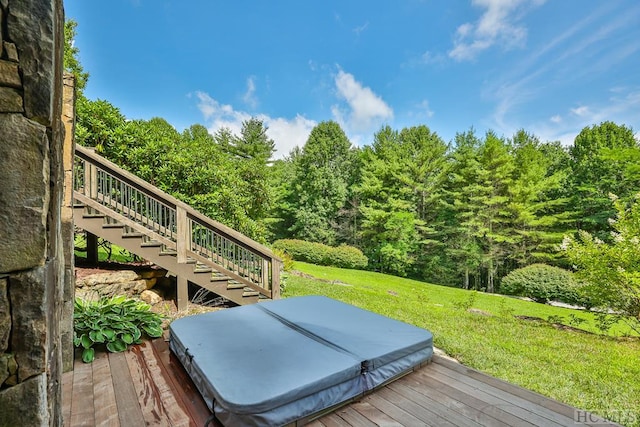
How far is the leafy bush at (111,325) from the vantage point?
8.86ft

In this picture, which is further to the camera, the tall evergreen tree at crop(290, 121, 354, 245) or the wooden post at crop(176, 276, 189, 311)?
the tall evergreen tree at crop(290, 121, 354, 245)

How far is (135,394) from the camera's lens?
2092mm

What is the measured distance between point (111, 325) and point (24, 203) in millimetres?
2790

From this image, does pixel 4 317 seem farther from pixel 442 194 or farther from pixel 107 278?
pixel 442 194

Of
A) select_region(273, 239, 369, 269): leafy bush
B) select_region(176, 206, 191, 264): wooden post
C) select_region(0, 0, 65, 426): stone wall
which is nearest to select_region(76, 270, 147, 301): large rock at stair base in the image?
select_region(176, 206, 191, 264): wooden post

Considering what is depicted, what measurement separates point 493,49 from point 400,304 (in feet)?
25.6

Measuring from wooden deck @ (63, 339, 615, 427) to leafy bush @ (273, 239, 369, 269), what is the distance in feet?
39.1

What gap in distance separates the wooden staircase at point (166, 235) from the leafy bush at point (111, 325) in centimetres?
100

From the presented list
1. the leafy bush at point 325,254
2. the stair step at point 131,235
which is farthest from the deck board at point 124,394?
the leafy bush at point 325,254

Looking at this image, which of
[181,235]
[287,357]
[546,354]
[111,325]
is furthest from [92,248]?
[546,354]

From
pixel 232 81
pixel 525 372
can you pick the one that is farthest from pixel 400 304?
pixel 232 81

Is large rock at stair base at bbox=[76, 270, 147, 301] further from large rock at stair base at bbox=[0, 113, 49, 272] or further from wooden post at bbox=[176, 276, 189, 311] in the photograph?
large rock at stair base at bbox=[0, 113, 49, 272]

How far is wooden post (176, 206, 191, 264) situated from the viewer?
14.1ft

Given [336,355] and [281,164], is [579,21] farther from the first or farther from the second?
[281,164]
